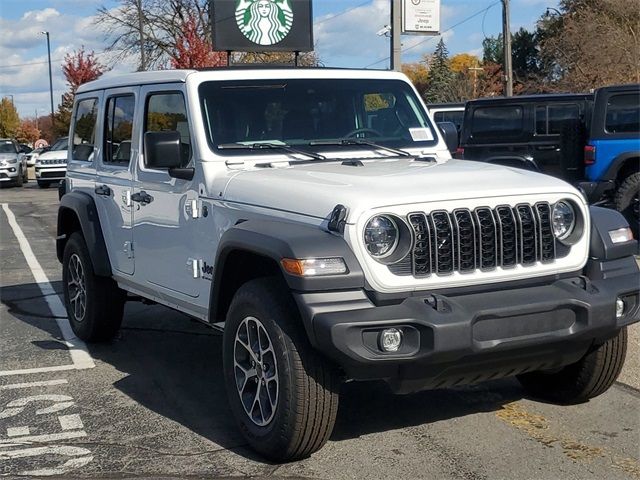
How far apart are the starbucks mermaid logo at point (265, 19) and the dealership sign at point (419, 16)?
7.89 feet

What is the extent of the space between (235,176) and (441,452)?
1.89 metres

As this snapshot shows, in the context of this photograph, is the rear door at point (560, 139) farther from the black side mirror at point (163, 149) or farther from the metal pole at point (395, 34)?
the black side mirror at point (163, 149)

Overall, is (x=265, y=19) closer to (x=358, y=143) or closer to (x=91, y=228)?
(x=91, y=228)

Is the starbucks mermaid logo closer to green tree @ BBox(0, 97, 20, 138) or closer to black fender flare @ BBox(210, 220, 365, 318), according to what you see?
black fender flare @ BBox(210, 220, 365, 318)

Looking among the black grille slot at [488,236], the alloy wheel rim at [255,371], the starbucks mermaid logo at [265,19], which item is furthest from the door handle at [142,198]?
the starbucks mermaid logo at [265,19]

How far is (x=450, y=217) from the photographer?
4180 mm

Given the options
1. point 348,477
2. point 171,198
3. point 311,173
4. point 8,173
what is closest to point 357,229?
→ point 311,173

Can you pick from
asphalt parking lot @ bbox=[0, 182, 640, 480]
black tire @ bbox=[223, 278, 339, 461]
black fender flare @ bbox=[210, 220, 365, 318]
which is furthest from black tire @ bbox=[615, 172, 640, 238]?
black tire @ bbox=[223, 278, 339, 461]

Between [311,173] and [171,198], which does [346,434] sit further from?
[171,198]

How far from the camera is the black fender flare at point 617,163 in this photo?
11.4 meters

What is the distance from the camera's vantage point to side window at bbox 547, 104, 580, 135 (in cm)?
1281

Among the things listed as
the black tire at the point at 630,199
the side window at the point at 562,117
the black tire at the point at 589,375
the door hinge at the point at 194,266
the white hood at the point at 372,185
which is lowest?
the black tire at the point at 589,375

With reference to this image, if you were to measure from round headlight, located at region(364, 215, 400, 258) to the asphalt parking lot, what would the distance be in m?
1.09

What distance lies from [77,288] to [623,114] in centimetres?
782
